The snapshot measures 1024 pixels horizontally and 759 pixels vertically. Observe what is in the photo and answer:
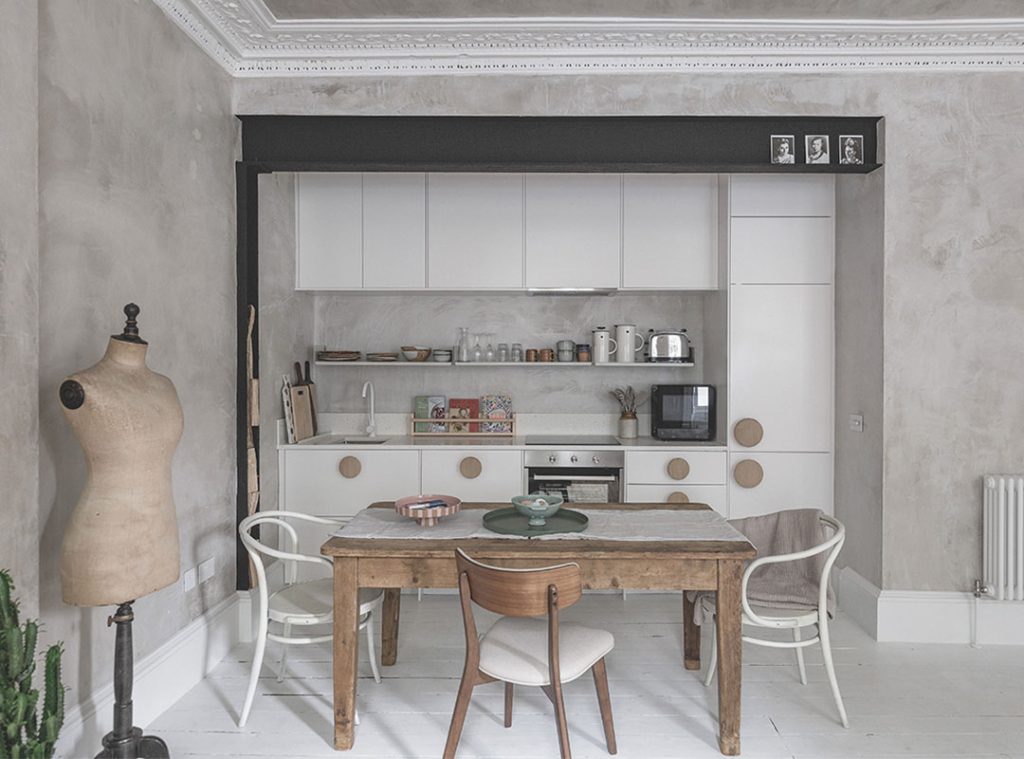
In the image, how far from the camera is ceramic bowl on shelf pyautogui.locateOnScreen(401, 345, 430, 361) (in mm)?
4582

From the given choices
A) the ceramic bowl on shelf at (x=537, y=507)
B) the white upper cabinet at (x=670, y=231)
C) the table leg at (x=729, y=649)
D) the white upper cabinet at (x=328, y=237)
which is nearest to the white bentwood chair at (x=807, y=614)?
the table leg at (x=729, y=649)

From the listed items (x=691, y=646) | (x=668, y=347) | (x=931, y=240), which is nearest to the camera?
(x=691, y=646)

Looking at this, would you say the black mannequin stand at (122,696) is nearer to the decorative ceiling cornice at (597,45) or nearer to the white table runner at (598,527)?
the white table runner at (598,527)

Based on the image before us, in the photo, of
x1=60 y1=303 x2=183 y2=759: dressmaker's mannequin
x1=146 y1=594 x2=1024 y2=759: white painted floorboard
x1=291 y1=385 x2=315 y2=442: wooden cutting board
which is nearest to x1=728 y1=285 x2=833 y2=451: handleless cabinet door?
x1=146 y1=594 x2=1024 y2=759: white painted floorboard

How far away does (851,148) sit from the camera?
137 inches

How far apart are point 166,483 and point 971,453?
3535 mm

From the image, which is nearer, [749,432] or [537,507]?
[537,507]

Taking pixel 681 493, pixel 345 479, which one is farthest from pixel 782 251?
pixel 345 479

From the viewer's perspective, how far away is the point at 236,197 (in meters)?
3.52

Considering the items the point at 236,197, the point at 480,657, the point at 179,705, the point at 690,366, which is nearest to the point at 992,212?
the point at 690,366

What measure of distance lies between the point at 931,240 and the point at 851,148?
1.94ft

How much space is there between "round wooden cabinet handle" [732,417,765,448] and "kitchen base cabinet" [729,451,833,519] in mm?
71

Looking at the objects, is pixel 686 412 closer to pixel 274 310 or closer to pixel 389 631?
pixel 389 631

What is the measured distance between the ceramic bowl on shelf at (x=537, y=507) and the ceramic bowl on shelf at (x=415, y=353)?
75.5 inches
